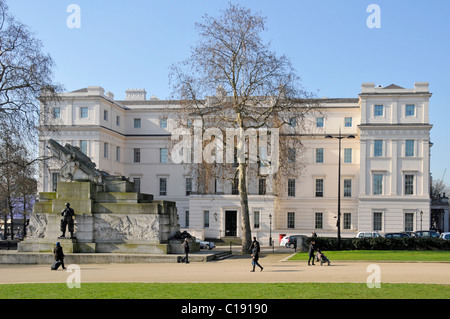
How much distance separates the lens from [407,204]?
235 ft

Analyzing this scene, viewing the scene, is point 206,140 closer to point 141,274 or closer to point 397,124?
point 141,274

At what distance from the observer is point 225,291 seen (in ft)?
60.1

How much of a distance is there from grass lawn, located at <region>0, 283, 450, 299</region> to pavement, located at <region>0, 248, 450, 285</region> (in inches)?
70.7

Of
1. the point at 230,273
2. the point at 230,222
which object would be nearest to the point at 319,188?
the point at 230,222

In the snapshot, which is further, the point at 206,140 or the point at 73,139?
the point at 73,139

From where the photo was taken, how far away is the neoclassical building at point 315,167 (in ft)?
235

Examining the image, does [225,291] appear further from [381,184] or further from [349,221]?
[349,221]

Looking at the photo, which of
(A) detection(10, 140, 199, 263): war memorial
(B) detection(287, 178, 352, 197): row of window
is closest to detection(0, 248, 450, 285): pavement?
(A) detection(10, 140, 199, 263): war memorial

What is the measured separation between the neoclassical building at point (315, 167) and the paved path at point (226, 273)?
1517 inches

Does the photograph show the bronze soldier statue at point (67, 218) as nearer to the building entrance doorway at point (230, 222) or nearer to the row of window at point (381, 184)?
the building entrance doorway at point (230, 222)

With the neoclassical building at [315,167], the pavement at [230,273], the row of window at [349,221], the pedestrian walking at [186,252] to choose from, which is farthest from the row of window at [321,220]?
the pedestrian walking at [186,252]

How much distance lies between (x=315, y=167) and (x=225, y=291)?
6027cm

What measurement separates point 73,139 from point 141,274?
173 ft

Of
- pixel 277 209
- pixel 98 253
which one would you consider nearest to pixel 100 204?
pixel 98 253
